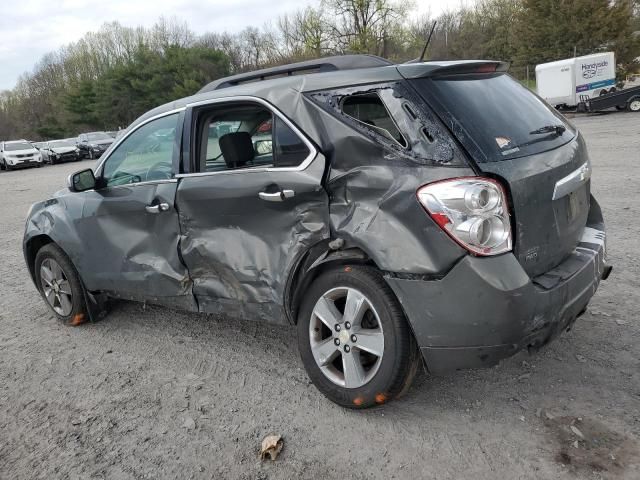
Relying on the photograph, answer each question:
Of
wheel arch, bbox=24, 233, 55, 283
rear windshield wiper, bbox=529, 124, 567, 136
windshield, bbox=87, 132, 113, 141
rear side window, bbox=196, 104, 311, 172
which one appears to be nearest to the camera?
rear windshield wiper, bbox=529, 124, 567, 136

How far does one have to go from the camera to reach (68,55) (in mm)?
84250

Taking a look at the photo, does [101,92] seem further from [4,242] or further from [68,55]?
[4,242]

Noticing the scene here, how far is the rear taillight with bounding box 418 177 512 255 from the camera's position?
241 cm

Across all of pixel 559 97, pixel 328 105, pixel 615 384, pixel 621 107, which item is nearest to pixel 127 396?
pixel 328 105

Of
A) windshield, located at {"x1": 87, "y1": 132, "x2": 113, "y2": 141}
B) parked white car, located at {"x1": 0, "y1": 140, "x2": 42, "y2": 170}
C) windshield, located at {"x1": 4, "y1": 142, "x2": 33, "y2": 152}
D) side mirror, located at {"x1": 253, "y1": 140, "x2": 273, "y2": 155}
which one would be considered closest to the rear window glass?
side mirror, located at {"x1": 253, "y1": 140, "x2": 273, "y2": 155}

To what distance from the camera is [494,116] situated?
2754 mm

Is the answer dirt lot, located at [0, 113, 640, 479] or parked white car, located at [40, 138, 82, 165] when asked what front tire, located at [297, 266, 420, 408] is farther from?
parked white car, located at [40, 138, 82, 165]

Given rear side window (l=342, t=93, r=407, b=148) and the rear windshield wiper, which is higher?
rear side window (l=342, t=93, r=407, b=148)

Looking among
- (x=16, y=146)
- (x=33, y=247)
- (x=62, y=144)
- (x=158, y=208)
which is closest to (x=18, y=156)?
(x=16, y=146)

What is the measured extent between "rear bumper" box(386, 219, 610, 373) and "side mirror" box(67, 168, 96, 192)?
2.64m

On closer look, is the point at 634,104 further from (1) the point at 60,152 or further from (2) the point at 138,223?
(1) the point at 60,152

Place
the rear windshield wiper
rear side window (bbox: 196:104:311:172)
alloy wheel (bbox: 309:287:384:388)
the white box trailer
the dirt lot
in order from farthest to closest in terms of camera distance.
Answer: the white box trailer < rear side window (bbox: 196:104:311:172) < the rear windshield wiper < alloy wheel (bbox: 309:287:384:388) < the dirt lot

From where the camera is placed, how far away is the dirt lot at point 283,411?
2523 millimetres

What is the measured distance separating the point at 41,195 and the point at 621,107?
23.4 m
